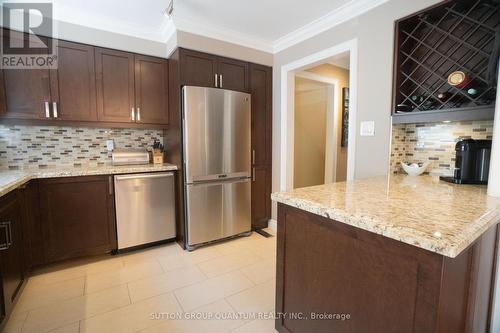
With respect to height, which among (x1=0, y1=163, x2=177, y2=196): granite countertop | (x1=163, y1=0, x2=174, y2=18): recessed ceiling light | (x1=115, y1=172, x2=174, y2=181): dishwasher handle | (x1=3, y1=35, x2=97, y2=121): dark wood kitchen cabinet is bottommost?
(x1=115, y1=172, x2=174, y2=181): dishwasher handle

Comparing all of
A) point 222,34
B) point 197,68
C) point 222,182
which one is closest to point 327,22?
point 222,34

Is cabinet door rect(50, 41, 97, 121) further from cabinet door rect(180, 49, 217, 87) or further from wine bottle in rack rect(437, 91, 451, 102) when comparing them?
wine bottle in rack rect(437, 91, 451, 102)

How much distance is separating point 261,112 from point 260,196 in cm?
107

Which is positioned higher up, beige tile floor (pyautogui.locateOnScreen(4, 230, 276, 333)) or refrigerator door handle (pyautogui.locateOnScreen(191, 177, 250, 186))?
refrigerator door handle (pyautogui.locateOnScreen(191, 177, 250, 186))

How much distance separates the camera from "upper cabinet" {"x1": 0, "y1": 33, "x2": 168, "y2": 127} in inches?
85.0

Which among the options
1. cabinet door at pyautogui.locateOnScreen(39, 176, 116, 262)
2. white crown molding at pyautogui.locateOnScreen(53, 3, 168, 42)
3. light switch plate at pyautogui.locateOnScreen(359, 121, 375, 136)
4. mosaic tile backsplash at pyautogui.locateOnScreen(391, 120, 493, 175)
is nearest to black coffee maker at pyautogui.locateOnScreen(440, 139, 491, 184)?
mosaic tile backsplash at pyautogui.locateOnScreen(391, 120, 493, 175)

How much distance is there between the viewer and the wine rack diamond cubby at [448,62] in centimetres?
144

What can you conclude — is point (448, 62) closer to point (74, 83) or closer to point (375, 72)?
point (375, 72)

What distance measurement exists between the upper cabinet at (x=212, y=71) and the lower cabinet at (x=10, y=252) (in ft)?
5.47

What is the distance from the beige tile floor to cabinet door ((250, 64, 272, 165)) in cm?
120

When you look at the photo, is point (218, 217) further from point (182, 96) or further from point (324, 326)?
point (324, 326)

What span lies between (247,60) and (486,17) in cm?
203

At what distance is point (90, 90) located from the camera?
7.88ft

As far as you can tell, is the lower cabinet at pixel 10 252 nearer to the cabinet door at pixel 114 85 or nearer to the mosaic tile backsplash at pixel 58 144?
the mosaic tile backsplash at pixel 58 144
